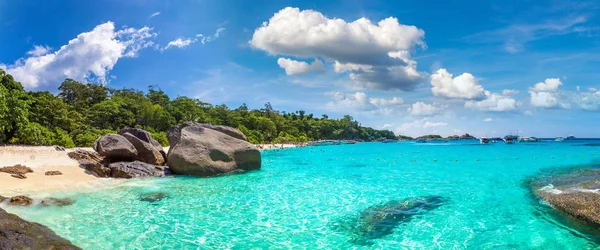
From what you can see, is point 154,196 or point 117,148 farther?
point 117,148

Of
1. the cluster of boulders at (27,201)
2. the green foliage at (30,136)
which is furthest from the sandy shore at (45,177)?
the green foliage at (30,136)

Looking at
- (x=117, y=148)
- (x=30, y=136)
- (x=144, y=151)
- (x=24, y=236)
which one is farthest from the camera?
(x=30, y=136)

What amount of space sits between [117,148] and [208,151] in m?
6.48

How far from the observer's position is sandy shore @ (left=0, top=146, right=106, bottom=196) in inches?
592

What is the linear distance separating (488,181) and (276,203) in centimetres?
1665

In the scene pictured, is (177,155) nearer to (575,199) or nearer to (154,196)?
(154,196)

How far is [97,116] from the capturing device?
57469 mm

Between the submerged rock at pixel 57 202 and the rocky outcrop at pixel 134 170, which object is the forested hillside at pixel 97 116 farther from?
the submerged rock at pixel 57 202

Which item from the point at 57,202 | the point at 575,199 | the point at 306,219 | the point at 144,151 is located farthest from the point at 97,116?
the point at 575,199

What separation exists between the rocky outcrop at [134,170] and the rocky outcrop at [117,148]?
46.1 inches

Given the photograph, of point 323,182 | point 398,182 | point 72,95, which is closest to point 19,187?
point 323,182

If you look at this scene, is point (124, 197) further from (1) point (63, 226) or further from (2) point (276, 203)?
(2) point (276, 203)

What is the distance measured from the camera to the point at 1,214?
27.3 ft

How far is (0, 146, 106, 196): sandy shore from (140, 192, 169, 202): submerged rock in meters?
4.29
